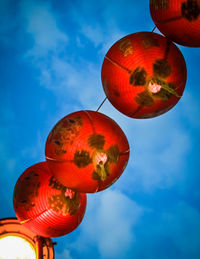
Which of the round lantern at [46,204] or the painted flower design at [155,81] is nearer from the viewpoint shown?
the painted flower design at [155,81]

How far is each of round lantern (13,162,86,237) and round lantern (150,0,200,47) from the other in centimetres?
205

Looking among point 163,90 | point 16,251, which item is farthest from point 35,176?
point 163,90

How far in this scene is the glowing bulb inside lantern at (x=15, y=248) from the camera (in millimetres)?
2871

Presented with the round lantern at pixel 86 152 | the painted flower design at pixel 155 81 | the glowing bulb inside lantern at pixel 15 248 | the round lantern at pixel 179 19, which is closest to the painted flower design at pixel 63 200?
the round lantern at pixel 86 152

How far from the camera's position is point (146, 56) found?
2178 millimetres

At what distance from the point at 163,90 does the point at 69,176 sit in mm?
1241

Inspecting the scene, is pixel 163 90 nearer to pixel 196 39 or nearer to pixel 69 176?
pixel 196 39

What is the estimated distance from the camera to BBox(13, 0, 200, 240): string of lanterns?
2109mm

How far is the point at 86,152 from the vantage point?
2.06 meters

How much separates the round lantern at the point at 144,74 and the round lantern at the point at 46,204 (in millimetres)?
1165

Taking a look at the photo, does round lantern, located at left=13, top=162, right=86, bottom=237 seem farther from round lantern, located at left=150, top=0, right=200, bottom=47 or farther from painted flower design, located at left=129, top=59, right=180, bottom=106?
round lantern, located at left=150, top=0, right=200, bottom=47

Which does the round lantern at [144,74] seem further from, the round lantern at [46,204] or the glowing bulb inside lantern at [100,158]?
the round lantern at [46,204]

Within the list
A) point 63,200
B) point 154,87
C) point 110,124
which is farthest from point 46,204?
point 154,87

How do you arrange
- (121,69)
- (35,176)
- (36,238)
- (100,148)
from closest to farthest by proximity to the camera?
(100,148), (121,69), (35,176), (36,238)
